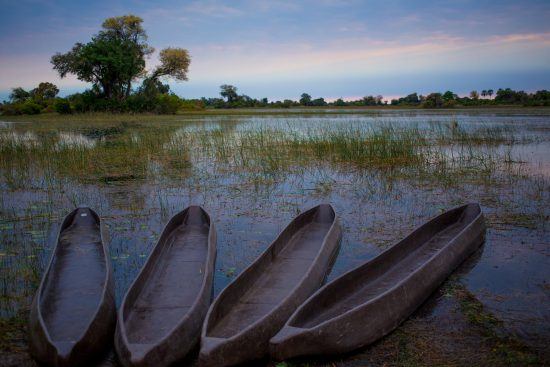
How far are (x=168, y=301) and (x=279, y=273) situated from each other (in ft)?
4.15

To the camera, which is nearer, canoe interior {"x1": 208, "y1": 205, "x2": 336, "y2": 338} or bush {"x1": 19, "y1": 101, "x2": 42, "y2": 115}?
canoe interior {"x1": 208, "y1": 205, "x2": 336, "y2": 338}

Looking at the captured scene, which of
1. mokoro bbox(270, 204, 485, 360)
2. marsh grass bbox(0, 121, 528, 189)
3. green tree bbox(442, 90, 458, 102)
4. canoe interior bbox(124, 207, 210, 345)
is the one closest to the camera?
mokoro bbox(270, 204, 485, 360)

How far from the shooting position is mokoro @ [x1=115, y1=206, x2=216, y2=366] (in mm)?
3090

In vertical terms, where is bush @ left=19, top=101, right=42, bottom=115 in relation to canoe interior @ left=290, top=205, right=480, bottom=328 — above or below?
above

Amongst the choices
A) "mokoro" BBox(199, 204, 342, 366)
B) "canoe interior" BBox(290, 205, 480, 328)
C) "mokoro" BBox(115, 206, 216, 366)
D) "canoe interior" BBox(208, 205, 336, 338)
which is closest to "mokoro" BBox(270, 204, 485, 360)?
"canoe interior" BBox(290, 205, 480, 328)

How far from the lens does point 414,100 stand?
67688 millimetres

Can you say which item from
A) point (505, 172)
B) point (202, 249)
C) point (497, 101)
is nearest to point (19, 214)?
point (202, 249)

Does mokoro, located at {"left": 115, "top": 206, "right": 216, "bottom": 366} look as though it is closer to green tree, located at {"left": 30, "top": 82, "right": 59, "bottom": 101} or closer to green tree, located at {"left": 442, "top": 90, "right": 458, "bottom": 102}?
green tree, located at {"left": 30, "top": 82, "right": 59, "bottom": 101}

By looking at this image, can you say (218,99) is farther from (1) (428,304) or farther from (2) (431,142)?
(1) (428,304)

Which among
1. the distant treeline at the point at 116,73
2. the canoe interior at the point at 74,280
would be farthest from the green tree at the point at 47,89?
the canoe interior at the point at 74,280

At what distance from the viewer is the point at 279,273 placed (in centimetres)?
490

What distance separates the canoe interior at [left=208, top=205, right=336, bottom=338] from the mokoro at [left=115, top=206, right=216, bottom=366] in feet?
0.80

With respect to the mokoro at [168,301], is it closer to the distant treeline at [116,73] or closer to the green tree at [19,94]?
the distant treeline at [116,73]

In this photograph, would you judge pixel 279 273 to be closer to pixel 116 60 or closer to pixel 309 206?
pixel 309 206
